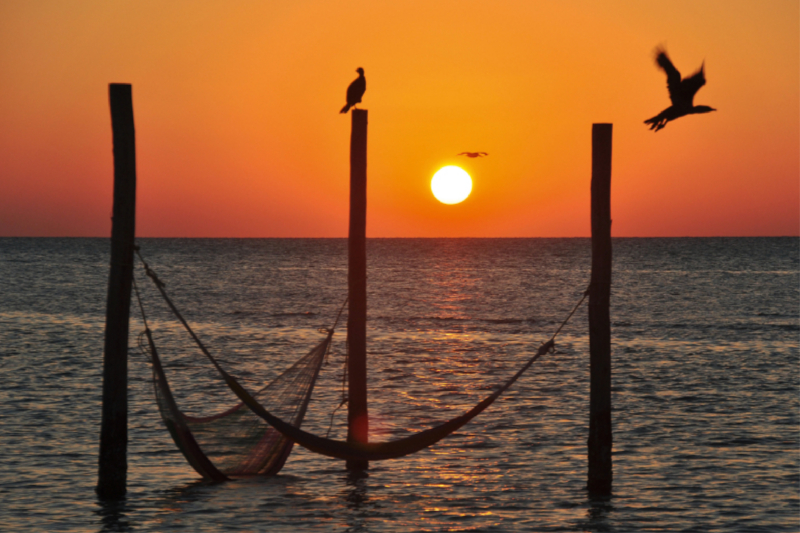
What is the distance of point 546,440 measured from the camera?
12.8m

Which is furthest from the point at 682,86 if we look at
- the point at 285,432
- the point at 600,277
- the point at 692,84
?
the point at 285,432

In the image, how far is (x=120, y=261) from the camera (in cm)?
859

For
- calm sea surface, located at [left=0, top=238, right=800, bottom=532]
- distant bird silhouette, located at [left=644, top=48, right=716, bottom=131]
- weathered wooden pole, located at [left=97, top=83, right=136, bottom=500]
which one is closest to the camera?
weathered wooden pole, located at [left=97, top=83, right=136, bottom=500]

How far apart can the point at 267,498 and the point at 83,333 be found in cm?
1968

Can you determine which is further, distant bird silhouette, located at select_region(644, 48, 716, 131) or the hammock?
distant bird silhouette, located at select_region(644, 48, 716, 131)

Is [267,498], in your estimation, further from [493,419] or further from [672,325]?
[672,325]

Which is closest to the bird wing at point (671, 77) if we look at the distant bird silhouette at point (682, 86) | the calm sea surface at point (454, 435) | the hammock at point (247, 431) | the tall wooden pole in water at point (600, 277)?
the distant bird silhouette at point (682, 86)

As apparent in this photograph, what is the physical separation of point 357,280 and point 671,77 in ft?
16.5

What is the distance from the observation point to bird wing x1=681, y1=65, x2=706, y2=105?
11.3 metres

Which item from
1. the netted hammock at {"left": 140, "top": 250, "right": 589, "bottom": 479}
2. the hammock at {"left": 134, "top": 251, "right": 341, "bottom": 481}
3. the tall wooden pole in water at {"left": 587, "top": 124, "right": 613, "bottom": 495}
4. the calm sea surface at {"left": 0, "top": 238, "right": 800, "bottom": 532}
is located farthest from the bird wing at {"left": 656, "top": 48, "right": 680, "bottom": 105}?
the hammock at {"left": 134, "top": 251, "right": 341, "bottom": 481}

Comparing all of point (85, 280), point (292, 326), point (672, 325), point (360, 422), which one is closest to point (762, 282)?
point (672, 325)

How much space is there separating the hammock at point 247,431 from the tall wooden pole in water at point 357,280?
373 millimetres

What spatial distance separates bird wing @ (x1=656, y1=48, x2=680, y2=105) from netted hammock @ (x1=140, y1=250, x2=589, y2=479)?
3.60 metres

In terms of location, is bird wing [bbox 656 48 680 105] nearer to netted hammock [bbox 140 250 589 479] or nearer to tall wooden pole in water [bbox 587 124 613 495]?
tall wooden pole in water [bbox 587 124 613 495]
